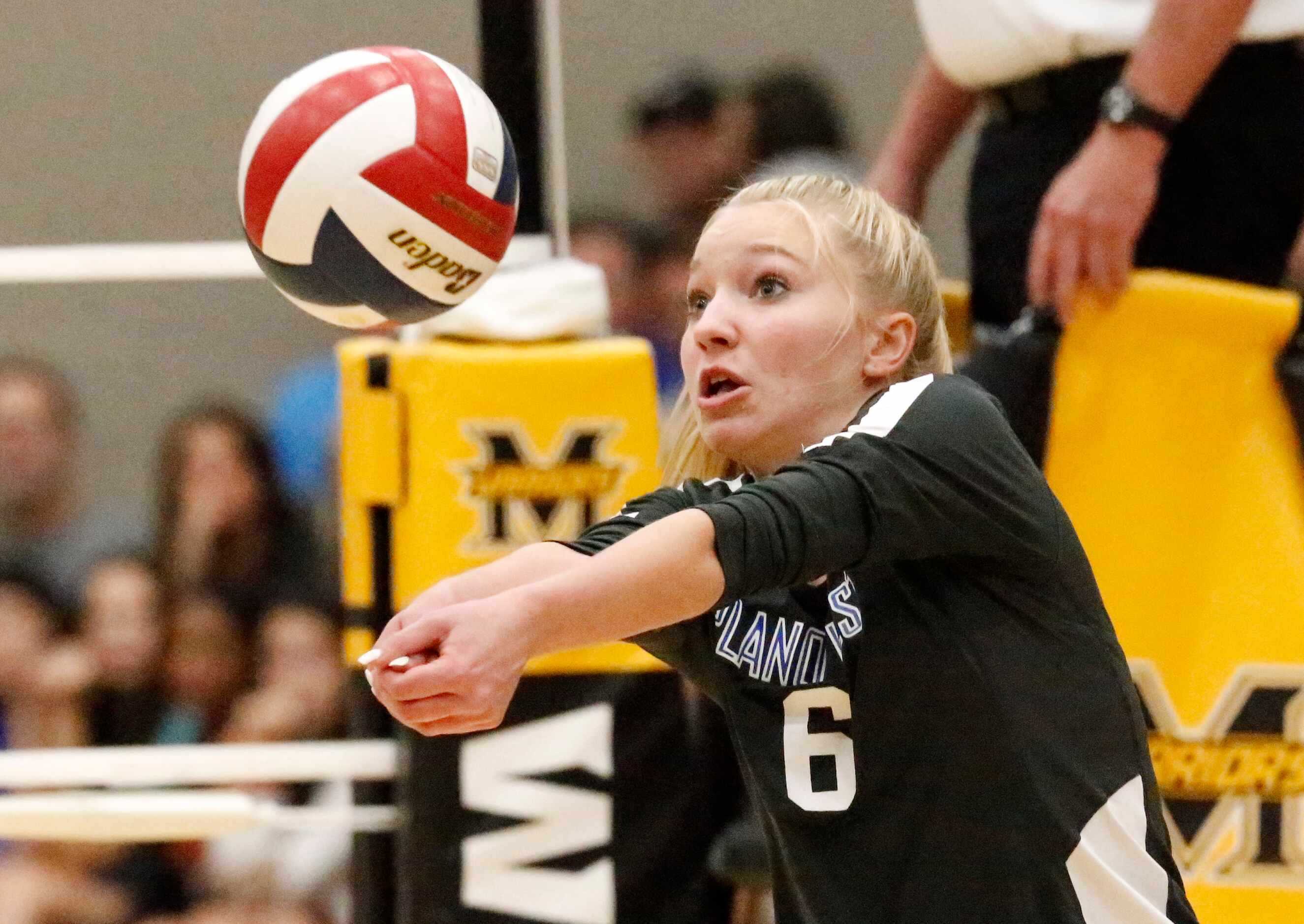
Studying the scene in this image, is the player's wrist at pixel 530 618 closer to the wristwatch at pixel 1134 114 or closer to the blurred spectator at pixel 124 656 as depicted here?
the wristwatch at pixel 1134 114

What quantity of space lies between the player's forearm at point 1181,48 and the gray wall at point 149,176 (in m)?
1.40

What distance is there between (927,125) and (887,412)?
1.20 metres

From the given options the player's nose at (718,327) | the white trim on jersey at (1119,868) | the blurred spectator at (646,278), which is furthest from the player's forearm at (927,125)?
the white trim on jersey at (1119,868)

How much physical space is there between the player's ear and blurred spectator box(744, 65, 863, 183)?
197 centimetres

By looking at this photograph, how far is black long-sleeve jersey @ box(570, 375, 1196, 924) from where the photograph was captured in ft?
4.37

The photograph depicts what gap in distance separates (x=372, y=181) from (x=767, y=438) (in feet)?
1.53

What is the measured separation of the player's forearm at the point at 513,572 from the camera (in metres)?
1.11

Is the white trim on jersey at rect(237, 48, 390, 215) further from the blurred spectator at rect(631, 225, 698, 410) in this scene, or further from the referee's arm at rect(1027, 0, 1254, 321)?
the blurred spectator at rect(631, 225, 698, 410)

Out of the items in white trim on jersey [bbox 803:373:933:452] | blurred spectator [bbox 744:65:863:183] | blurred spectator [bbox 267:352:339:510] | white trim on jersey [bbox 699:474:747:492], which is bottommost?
blurred spectator [bbox 267:352:339:510]

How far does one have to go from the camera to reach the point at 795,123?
11.6 feet

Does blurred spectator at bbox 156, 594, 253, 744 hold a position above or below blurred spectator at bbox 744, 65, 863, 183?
below

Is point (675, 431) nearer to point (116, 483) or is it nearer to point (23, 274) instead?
point (23, 274)

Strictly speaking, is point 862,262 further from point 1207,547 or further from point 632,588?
point 1207,547

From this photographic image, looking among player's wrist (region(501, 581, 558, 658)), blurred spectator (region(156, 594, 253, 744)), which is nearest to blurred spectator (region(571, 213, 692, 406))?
blurred spectator (region(156, 594, 253, 744))
